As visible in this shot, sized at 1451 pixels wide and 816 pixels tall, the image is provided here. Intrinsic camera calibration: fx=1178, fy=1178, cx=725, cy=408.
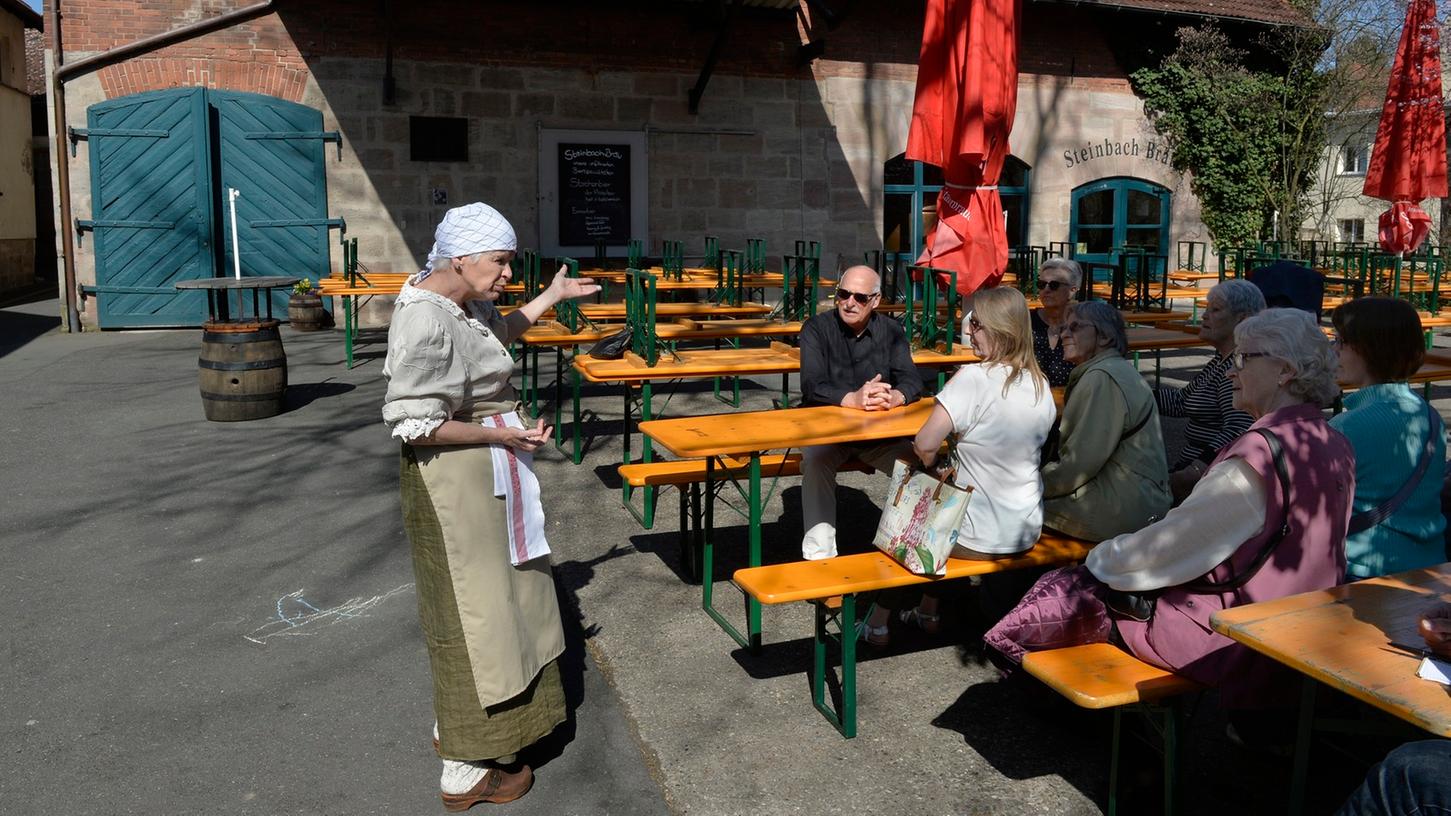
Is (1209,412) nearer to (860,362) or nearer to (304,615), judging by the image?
(860,362)

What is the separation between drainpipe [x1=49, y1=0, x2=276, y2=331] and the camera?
486 inches

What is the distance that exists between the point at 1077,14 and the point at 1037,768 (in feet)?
48.4

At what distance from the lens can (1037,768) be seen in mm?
3301

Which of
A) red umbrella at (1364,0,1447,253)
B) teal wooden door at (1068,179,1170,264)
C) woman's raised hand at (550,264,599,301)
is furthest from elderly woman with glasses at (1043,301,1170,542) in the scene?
teal wooden door at (1068,179,1170,264)

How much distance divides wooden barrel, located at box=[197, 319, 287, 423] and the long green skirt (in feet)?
17.8

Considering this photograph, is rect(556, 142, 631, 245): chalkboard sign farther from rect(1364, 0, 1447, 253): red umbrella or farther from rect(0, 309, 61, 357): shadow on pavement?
rect(1364, 0, 1447, 253): red umbrella

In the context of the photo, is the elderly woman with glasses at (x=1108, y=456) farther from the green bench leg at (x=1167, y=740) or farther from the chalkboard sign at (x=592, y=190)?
the chalkboard sign at (x=592, y=190)

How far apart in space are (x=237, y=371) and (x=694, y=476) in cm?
442

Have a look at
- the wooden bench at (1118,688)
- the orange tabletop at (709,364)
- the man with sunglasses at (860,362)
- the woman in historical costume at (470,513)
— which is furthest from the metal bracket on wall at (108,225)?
the wooden bench at (1118,688)

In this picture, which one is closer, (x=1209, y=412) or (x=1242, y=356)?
(x=1242, y=356)

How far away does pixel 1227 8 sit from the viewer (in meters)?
16.5

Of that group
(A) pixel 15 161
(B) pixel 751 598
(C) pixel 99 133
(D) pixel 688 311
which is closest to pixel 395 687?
(B) pixel 751 598

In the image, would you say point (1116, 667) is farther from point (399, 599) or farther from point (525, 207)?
point (525, 207)

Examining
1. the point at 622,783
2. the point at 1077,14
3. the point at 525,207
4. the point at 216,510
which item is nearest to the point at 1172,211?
the point at 1077,14
